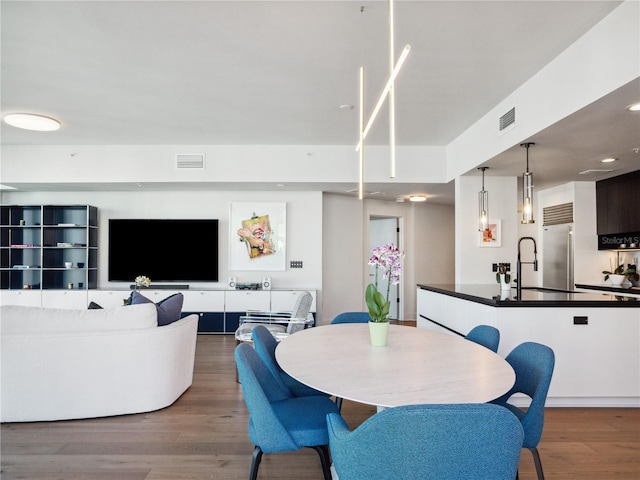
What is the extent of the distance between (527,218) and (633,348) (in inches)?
55.1

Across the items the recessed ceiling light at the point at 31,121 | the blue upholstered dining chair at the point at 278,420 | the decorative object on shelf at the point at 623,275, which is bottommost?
the blue upholstered dining chair at the point at 278,420

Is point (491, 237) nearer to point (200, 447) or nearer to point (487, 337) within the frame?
point (487, 337)

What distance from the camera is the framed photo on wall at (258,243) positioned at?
22.2ft

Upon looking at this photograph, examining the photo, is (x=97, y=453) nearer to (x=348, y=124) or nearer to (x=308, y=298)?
(x=308, y=298)

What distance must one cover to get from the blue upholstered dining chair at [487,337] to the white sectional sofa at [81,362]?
232 centimetres

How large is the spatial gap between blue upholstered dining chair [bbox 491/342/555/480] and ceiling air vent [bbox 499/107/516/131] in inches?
101

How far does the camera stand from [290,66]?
138 inches

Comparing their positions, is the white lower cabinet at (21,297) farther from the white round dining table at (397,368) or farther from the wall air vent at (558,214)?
the wall air vent at (558,214)

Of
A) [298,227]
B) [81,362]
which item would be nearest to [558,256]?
[298,227]

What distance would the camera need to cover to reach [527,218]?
161 inches

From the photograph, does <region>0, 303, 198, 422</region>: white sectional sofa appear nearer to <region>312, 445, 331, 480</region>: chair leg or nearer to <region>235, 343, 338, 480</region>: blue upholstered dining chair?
<region>235, 343, 338, 480</region>: blue upholstered dining chair

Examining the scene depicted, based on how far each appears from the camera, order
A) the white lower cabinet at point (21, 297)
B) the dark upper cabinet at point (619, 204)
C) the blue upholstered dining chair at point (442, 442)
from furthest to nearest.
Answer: the white lower cabinet at point (21, 297) < the dark upper cabinet at point (619, 204) < the blue upholstered dining chair at point (442, 442)

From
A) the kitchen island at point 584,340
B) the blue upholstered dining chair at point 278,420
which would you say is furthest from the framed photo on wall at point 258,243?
the blue upholstered dining chair at point 278,420

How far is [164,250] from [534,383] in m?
5.91
